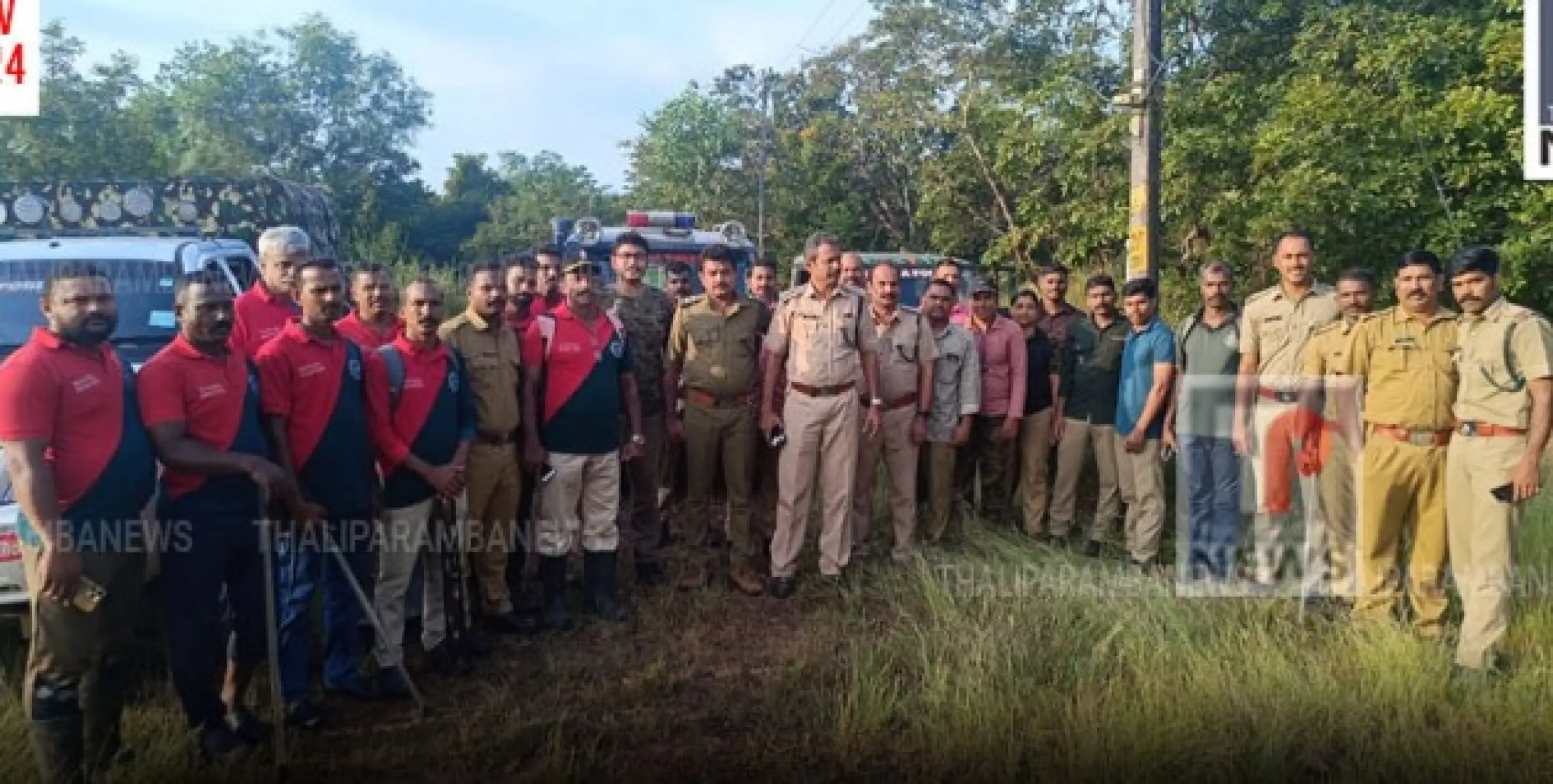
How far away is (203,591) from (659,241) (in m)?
6.39

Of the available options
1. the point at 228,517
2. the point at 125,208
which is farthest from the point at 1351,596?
the point at 125,208

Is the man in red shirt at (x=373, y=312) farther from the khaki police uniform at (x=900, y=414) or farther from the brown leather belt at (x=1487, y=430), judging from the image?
the brown leather belt at (x=1487, y=430)

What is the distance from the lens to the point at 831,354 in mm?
5941

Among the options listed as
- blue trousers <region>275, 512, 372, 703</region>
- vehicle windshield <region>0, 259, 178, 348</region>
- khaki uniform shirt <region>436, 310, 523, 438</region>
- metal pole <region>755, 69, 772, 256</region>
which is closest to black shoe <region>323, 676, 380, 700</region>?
blue trousers <region>275, 512, 372, 703</region>

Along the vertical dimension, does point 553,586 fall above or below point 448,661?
above

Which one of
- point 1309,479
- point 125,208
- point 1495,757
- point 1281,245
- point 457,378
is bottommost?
point 1495,757

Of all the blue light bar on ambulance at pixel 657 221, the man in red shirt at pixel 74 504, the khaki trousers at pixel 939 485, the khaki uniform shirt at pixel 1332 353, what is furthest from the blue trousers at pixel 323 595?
the blue light bar on ambulance at pixel 657 221

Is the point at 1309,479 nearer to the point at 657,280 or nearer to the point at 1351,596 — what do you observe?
the point at 1351,596

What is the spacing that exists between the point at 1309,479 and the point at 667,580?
10.9 ft

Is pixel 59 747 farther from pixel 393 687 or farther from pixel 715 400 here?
pixel 715 400

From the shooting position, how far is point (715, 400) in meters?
6.03

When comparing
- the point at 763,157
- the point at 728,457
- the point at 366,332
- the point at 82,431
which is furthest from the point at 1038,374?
the point at 763,157

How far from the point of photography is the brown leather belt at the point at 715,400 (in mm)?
6031

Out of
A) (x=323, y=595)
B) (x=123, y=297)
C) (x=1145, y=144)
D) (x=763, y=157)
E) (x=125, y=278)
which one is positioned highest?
(x=763, y=157)
